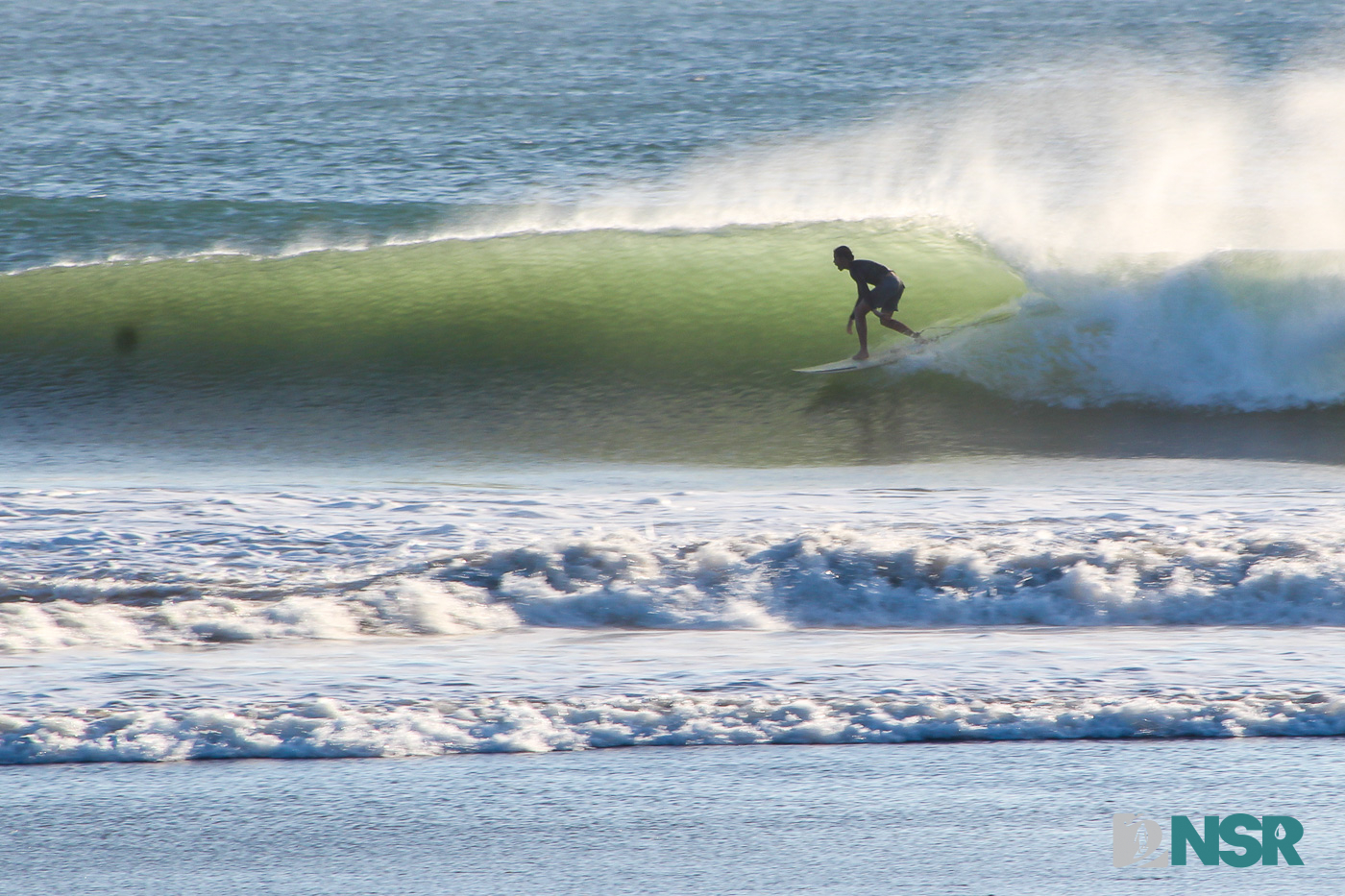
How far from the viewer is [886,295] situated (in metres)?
8.91

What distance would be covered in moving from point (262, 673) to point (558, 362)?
630 centimetres

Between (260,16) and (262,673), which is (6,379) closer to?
(262,673)

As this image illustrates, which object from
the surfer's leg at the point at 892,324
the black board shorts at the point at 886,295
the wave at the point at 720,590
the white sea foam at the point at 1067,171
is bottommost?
the wave at the point at 720,590

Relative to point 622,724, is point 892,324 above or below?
above

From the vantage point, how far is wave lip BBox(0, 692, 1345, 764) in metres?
3.14

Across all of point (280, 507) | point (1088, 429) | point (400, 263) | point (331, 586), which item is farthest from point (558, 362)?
point (331, 586)

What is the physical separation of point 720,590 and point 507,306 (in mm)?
6529

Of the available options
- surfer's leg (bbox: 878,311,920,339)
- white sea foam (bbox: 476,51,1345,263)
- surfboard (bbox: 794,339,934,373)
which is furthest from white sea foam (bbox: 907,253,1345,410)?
white sea foam (bbox: 476,51,1345,263)

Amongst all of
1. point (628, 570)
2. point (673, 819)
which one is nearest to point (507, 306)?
point (628, 570)

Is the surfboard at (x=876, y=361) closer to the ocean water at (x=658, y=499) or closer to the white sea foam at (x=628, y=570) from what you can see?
the ocean water at (x=658, y=499)

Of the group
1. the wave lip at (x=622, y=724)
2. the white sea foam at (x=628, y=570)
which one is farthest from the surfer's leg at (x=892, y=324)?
the wave lip at (x=622, y=724)

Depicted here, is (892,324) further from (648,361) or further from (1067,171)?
(1067,171)

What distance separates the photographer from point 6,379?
31.4ft

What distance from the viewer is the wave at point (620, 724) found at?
3145 millimetres
